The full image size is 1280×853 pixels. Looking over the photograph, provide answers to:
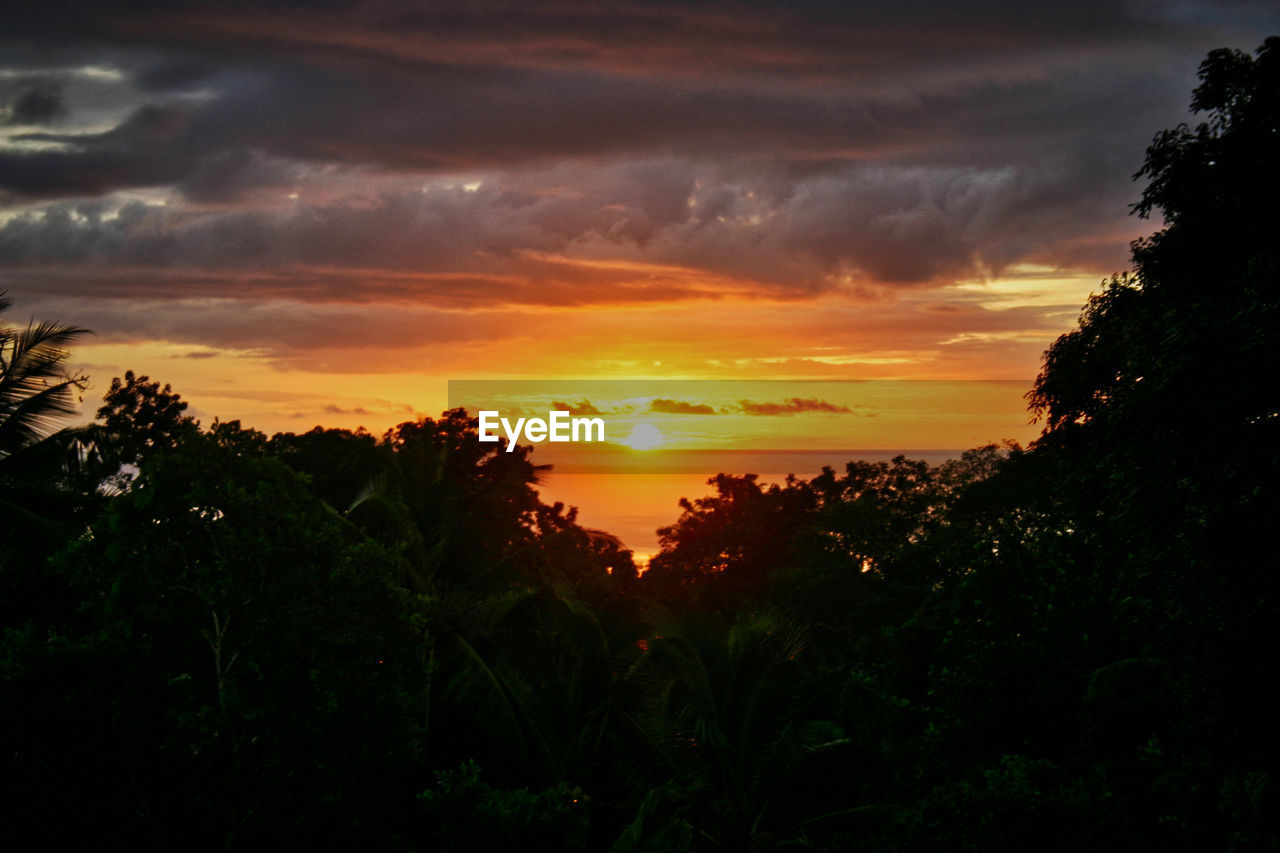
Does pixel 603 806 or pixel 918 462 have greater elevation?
pixel 918 462

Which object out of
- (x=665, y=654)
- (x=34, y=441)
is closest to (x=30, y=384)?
(x=34, y=441)

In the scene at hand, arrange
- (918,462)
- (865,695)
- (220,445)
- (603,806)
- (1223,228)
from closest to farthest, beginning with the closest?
1. (220,445)
2. (1223,228)
3. (865,695)
4. (603,806)
5. (918,462)

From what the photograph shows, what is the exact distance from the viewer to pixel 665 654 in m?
16.0

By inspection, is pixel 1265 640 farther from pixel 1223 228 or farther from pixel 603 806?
pixel 603 806

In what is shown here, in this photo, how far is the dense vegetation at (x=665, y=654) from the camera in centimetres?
902

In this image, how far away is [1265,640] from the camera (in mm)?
9359

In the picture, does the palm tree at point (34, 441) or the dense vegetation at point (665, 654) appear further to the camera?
the palm tree at point (34, 441)

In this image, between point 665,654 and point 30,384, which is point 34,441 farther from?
point 665,654

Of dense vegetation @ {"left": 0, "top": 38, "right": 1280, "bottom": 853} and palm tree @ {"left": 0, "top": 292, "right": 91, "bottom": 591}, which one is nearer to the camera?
dense vegetation @ {"left": 0, "top": 38, "right": 1280, "bottom": 853}

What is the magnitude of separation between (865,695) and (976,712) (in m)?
2.08

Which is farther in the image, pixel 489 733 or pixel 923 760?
pixel 489 733

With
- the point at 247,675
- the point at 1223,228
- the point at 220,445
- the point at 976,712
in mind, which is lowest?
the point at 976,712

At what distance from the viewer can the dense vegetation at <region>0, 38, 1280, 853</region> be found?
902 centimetres

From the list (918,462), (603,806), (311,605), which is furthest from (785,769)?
(918,462)
